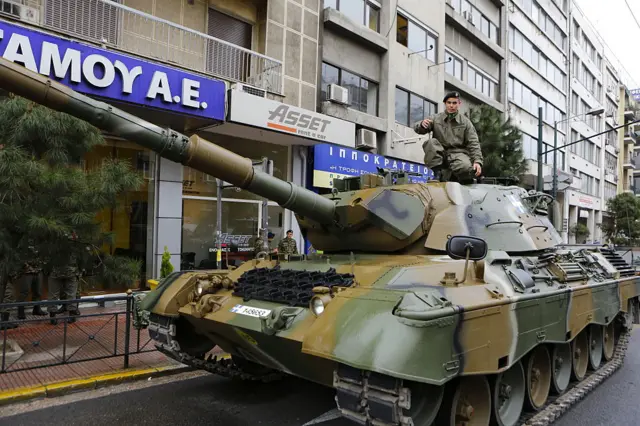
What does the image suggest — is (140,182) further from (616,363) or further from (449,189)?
(616,363)

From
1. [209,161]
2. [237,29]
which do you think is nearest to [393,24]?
[237,29]

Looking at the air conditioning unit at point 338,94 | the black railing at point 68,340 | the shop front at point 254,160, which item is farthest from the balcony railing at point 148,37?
the black railing at point 68,340

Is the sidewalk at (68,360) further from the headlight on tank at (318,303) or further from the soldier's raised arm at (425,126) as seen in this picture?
the soldier's raised arm at (425,126)

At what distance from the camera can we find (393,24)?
714 inches

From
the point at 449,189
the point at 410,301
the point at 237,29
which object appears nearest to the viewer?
the point at 410,301

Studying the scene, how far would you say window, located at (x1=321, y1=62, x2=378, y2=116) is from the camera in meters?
15.9

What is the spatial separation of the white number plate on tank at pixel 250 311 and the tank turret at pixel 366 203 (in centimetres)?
109

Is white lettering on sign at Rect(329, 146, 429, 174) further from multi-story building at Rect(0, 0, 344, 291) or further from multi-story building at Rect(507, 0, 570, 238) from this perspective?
multi-story building at Rect(507, 0, 570, 238)

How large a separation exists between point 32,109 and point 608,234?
4234 cm

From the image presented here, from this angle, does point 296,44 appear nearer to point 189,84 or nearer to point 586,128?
point 189,84

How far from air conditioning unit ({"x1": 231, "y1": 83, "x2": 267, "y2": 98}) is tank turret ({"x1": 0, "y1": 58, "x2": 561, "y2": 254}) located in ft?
21.0

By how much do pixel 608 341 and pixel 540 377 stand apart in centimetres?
296

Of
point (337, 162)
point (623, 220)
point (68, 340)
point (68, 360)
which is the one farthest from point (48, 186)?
point (623, 220)

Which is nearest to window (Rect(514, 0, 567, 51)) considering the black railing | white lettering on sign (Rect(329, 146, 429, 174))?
white lettering on sign (Rect(329, 146, 429, 174))
